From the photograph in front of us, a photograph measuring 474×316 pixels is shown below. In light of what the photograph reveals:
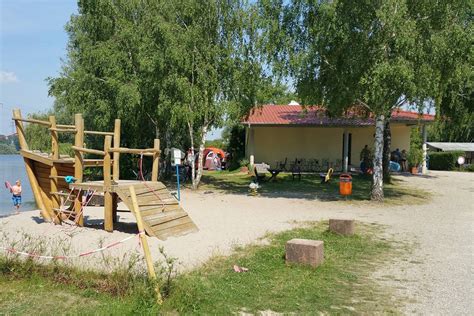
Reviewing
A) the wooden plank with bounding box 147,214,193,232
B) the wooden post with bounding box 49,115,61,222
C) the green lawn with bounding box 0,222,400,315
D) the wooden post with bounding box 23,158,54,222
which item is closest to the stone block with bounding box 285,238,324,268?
the green lawn with bounding box 0,222,400,315

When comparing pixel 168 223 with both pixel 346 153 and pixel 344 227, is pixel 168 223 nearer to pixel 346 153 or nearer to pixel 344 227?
pixel 344 227

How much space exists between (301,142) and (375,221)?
17.6 metres

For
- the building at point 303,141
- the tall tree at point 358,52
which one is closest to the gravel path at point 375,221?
the tall tree at point 358,52

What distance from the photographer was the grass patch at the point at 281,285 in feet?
17.6

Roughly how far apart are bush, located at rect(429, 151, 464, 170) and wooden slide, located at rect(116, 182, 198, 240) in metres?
29.9

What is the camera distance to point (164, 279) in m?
5.71

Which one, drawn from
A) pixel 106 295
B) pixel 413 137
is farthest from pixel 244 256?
pixel 413 137

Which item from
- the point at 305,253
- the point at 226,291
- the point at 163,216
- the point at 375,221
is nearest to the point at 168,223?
the point at 163,216

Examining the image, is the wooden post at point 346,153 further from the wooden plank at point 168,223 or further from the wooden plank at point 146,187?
the wooden plank at point 168,223

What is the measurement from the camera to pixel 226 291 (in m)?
5.90

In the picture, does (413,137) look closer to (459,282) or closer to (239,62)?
(239,62)

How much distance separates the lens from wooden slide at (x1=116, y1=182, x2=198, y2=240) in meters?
9.29

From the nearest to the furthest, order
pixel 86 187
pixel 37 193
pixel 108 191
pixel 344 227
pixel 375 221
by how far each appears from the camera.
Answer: pixel 344 227, pixel 108 191, pixel 86 187, pixel 37 193, pixel 375 221

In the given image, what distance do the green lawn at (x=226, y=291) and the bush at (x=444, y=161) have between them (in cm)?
3039
